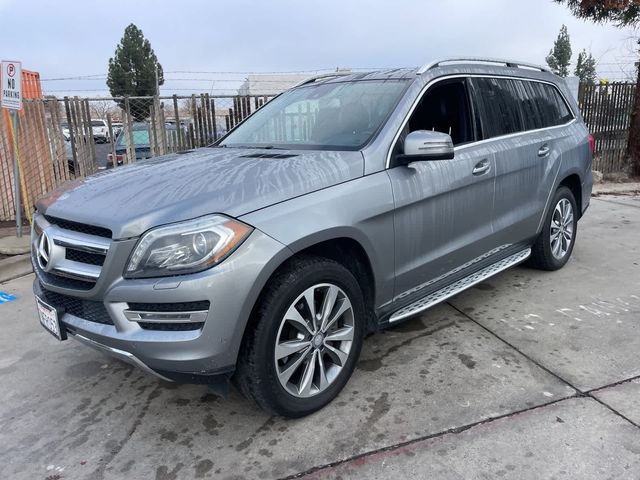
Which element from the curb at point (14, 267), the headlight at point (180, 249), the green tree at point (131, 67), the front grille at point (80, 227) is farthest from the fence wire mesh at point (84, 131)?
the green tree at point (131, 67)

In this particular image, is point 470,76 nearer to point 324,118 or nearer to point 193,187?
point 324,118

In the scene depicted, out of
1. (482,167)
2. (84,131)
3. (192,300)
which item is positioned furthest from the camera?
(84,131)

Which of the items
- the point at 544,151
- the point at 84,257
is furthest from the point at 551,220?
the point at 84,257

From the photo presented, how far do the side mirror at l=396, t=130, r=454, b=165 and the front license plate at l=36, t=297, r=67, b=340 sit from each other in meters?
2.01

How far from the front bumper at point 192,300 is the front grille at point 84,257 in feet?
0.30

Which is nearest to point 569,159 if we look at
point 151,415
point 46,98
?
point 151,415

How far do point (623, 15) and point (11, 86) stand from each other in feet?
35.0

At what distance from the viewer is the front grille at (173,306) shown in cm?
220

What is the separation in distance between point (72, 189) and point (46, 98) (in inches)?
235

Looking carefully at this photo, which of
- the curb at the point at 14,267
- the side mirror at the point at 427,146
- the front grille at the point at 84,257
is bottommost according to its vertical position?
the curb at the point at 14,267

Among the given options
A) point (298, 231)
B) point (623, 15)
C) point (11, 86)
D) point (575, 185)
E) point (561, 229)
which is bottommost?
point (561, 229)

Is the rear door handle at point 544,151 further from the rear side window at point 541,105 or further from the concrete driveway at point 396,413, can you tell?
the concrete driveway at point 396,413

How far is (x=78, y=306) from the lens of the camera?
2500mm

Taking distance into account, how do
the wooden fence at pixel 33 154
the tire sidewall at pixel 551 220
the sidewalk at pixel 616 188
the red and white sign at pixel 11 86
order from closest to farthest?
the tire sidewall at pixel 551 220, the red and white sign at pixel 11 86, the wooden fence at pixel 33 154, the sidewalk at pixel 616 188
